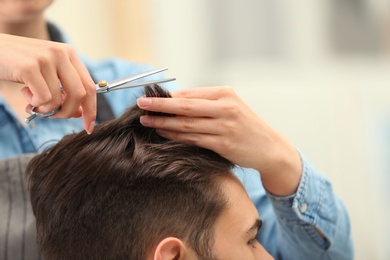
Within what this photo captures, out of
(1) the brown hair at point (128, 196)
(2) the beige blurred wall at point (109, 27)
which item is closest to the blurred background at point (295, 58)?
(2) the beige blurred wall at point (109, 27)

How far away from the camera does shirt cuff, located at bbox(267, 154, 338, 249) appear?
144 cm

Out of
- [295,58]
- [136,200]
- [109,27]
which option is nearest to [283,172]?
[136,200]

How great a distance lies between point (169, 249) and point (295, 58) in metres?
2.50

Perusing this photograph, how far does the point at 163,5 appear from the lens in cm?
357

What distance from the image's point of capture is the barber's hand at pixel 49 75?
1102 millimetres

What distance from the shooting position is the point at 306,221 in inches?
57.5

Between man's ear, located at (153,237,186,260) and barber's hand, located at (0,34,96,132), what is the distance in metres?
0.23

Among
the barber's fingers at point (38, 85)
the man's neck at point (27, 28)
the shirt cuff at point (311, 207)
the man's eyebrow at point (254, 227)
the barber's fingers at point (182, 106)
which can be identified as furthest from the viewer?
the man's neck at point (27, 28)

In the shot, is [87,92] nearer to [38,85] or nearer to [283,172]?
[38,85]

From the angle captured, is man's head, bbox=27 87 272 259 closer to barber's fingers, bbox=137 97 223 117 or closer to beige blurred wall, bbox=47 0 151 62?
barber's fingers, bbox=137 97 223 117

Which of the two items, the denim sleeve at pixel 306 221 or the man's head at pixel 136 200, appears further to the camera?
the denim sleeve at pixel 306 221

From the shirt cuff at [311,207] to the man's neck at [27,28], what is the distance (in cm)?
64

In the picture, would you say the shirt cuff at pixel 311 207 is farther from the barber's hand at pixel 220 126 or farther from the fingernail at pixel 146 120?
the fingernail at pixel 146 120

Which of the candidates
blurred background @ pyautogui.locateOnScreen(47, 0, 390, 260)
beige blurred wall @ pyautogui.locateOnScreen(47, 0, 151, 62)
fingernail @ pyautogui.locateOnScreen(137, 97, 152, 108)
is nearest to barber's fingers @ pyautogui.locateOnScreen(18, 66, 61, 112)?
fingernail @ pyautogui.locateOnScreen(137, 97, 152, 108)
